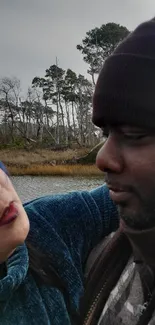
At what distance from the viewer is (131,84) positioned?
1.09 metres

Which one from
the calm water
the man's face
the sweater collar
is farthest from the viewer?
the calm water

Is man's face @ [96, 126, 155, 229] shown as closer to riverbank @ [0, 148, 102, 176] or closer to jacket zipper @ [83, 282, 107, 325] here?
jacket zipper @ [83, 282, 107, 325]

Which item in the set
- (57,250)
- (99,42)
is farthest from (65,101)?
(57,250)

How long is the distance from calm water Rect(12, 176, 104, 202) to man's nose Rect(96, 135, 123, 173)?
1212 centimetres

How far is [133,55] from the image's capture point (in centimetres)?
109

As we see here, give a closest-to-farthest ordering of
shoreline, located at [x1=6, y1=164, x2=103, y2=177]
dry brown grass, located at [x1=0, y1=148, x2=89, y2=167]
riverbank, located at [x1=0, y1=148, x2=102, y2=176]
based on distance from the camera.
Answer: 1. shoreline, located at [x1=6, y1=164, x2=103, y2=177]
2. riverbank, located at [x1=0, y1=148, x2=102, y2=176]
3. dry brown grass, located at [x1=0, y1=148, x2=89, y2=167]

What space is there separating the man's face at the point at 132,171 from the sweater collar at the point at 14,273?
377 mm

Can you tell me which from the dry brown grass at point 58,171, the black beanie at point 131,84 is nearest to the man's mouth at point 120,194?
the black beanie at point 131,84

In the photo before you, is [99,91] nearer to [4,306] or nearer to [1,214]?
[1,214]

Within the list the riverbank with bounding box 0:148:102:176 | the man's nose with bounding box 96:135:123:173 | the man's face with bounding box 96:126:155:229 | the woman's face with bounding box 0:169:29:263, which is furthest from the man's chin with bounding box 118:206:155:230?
the riverbank with bounding box 0:148:102:176

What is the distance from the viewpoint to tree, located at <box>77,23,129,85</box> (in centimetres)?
2982

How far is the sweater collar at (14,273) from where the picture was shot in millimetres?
1221

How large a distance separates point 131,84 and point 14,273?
2.04 feet

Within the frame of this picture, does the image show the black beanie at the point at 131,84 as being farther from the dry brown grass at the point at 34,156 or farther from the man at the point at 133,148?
the dry brown grass at the point at 34,156
